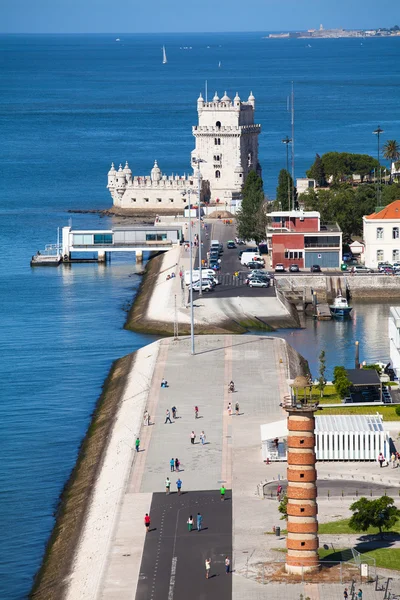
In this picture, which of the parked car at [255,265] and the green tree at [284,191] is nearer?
the parked car at [255,265]

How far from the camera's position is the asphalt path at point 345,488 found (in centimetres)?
5212

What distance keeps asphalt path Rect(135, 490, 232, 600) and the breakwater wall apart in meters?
43.2

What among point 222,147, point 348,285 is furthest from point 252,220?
point 222,147

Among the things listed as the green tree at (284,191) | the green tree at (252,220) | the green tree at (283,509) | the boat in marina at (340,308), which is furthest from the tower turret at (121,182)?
the green tree at (283,509)

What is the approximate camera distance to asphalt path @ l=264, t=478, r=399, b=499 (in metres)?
52.1

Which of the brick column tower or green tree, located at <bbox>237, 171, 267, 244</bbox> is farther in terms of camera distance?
green tree, located at <bbox>237, 171, 267, 244</bbox>

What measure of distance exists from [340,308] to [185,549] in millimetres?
44586

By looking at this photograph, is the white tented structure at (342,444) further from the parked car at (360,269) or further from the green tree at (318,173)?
the green tree at (318,173)

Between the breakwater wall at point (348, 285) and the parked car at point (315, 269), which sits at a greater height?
the parked car at point (315, 269)

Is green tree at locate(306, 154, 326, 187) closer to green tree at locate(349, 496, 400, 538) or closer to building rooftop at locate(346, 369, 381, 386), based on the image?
building rooftop at locate(346, 369, 381, 386)

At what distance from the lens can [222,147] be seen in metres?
134

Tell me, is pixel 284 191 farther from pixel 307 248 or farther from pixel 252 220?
pixel 307 248

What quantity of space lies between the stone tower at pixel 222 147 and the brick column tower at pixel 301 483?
290 feet

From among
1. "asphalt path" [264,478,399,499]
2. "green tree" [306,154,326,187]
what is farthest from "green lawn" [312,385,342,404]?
"green tree" [306,154,326,187]
